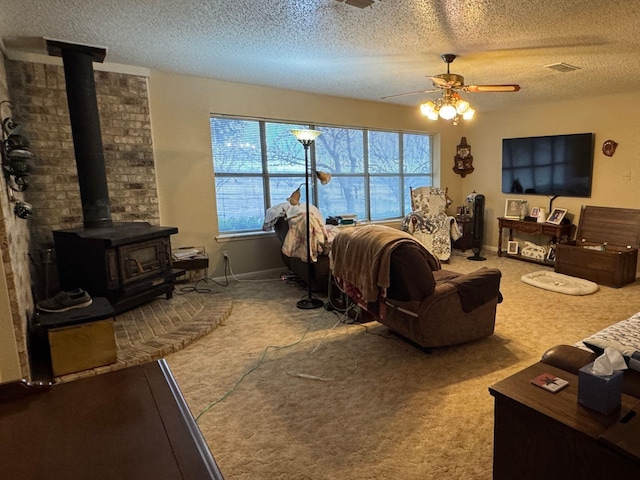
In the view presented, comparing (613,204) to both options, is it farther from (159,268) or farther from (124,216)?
(124,216)

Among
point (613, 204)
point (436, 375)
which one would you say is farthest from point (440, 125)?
point (436, 375)

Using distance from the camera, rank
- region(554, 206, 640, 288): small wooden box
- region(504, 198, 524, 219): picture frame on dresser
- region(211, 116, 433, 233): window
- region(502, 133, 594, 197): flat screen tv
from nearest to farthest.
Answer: region(554, 206, 640, 288): small wooden box < region(211, 116, 433, 233): window < region(502, 133, 594, 197): flat screen tv < region(504, 198, 524, 219): picture frame on dresser

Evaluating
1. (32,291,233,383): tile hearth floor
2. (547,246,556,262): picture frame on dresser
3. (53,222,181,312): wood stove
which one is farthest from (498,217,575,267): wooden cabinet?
(53,222,181,312): wood stove

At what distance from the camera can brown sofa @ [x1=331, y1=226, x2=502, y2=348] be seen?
266 centimetres

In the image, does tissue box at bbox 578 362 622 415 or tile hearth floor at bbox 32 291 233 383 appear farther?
tile hearth floor at bbox 32 291 233 383

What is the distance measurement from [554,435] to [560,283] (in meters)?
3.75

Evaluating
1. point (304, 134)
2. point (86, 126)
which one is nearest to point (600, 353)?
point (304, 134)

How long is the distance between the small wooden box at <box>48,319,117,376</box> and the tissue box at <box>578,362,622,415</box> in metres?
2.65

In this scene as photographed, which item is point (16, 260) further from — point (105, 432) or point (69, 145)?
point (105, 432)

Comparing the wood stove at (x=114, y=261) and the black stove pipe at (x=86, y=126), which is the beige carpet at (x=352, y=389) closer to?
the wood stove at (x=114, y=261)

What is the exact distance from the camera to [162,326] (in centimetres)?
321

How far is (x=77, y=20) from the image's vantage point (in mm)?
2727

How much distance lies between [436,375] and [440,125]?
16.9 feet

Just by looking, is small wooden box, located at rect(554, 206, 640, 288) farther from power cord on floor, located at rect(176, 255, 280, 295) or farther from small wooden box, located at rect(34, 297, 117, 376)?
small wooden box, located at rect(34, 297, 117, 376)
